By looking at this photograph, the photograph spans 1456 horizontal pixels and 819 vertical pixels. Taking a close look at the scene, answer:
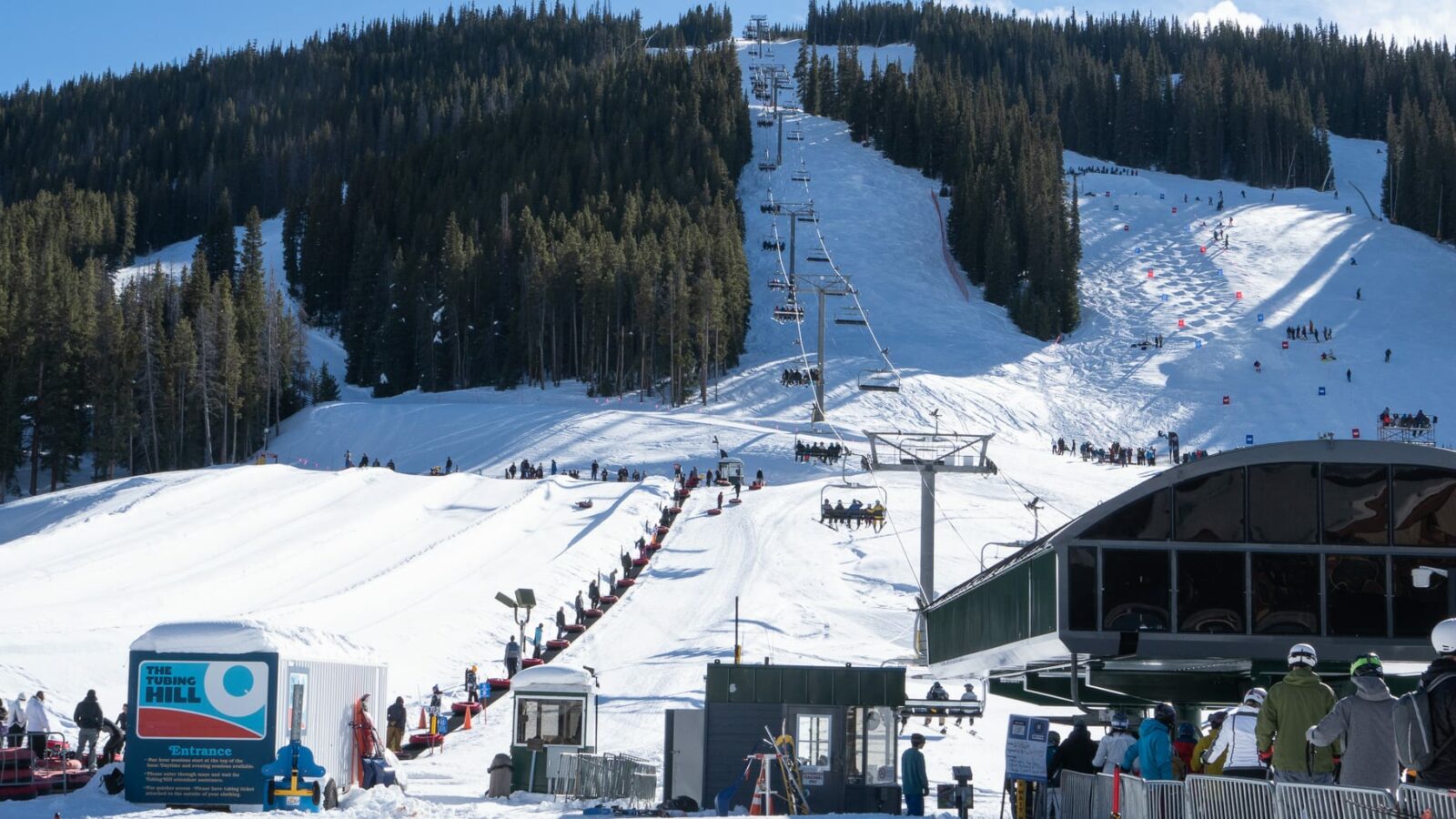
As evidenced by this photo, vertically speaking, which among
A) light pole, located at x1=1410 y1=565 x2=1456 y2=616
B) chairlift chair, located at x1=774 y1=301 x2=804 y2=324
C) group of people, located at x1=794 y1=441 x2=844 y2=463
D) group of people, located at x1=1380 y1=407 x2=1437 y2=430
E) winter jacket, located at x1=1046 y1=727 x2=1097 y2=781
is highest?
chairlift chair, located at x1=774 y1=301 x2=804 y2=324

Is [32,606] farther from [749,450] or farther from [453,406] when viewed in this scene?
[453,406]

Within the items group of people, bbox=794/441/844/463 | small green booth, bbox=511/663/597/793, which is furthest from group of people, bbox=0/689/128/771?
group of people, bbox=794/441/844/463

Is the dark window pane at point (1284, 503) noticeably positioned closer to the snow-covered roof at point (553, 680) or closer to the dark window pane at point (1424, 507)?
the dark window pane at point (1424, 507)

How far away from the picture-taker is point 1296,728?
351 inches

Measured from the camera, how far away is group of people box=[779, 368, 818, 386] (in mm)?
74875

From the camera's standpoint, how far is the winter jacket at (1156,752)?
11.0 metres

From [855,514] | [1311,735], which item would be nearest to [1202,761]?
[1311,735]

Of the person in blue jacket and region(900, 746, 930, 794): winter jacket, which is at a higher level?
the person in blue jacket

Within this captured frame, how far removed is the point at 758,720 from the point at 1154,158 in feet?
429

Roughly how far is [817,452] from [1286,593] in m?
45.8

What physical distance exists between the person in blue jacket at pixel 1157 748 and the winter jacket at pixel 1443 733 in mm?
3839

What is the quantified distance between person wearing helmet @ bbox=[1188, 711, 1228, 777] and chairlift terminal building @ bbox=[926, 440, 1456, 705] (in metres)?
2.90

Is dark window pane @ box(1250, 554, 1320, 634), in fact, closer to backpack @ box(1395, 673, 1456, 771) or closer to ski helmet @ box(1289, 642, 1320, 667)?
ski helmet @ box(1289, 642, 1320, 667)

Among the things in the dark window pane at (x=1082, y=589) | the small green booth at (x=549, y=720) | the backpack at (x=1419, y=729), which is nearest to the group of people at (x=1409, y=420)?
the small green booth at (x=549, y=720)
